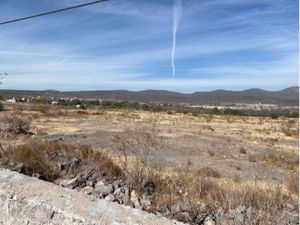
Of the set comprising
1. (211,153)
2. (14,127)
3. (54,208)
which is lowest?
(211,153)

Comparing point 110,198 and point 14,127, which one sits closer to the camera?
point 110,198

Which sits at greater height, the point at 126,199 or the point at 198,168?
the point at 126,199

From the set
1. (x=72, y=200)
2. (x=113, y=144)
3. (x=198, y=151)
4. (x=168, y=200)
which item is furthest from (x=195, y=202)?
(x=198, y=151)

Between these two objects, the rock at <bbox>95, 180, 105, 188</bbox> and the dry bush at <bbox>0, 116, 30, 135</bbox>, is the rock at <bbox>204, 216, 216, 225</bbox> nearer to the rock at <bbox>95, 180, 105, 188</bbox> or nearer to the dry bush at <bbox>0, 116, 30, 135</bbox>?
the rock at <bbox>95, 180, 105, 188</bbox>

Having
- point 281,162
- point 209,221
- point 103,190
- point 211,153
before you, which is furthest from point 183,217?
point 211,153

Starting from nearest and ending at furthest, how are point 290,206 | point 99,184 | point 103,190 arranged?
point 103,190 → point 290,206 → point 99,184

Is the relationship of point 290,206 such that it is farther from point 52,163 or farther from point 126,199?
point 52,163

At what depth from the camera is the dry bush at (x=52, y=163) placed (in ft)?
29.5

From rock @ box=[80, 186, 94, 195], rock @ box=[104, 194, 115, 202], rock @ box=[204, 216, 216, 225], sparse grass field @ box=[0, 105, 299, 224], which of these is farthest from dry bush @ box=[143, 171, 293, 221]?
rock @ box=[80, 186, 94, 195]

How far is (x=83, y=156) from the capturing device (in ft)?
36.8

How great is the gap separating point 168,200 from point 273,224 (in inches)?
83.3

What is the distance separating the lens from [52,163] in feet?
31.4

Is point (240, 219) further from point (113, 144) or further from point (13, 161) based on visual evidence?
point (113, 144)

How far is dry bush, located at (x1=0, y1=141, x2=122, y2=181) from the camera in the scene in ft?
29.5
